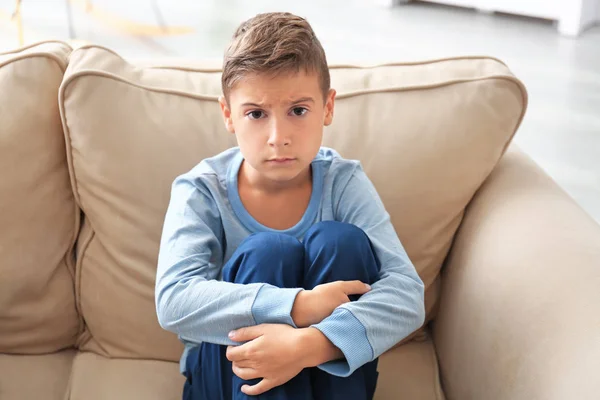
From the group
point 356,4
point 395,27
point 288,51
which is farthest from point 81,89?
point 356,4

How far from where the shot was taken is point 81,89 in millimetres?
1520

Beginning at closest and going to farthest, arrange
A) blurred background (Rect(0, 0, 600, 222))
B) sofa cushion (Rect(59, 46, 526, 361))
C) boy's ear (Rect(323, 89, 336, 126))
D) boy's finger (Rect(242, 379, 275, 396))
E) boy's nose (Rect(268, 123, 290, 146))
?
boy's finger (Rect(242, 379, 275, 396)) < boy's nose (Rect(268, 123, 290, 146)) < boy's ear (Rect(323, 89, 336, 126)) < sofa cushion (Rect(59, 46, 526, 361)) < blurred background (Rect(0, 0, 600, 222))

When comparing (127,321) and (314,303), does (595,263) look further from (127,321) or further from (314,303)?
(127,321)

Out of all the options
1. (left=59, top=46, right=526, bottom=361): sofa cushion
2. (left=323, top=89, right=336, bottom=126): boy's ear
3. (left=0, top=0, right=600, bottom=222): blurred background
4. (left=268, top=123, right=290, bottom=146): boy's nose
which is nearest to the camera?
(left=268, top=123, right=290, bottom=146): boy's nose

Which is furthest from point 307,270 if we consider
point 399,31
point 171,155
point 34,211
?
point 399,31

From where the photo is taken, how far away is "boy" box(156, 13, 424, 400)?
124 centimetres

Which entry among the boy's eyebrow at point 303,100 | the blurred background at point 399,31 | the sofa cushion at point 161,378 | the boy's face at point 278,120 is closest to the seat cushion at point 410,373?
the sofa cushion at point 161,378

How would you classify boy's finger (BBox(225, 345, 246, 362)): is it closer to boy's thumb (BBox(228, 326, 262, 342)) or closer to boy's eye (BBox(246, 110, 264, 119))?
boy's thumb (BBox(228, 326, 262, 342))

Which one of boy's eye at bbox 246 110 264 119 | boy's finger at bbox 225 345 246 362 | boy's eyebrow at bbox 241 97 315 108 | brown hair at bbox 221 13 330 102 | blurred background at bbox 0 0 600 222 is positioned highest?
brown hair at bbox 221 13 330 102

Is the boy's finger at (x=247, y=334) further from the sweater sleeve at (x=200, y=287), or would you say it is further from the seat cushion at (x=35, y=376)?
the seat cushion at (x=35, y=376)

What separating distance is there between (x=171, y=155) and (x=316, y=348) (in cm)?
51

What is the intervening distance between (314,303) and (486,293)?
0.33 metres

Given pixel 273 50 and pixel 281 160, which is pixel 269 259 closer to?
pixel 281 160

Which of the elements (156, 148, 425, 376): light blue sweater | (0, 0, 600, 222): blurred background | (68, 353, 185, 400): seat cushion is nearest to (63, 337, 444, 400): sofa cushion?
(68, 353, 185, 400): seat cushion
